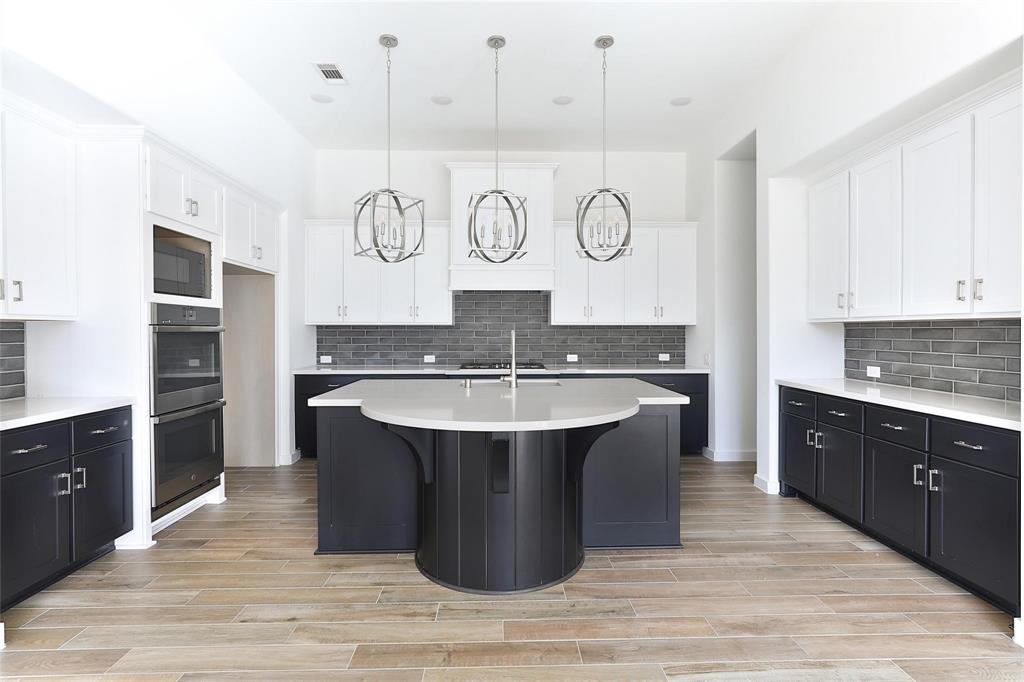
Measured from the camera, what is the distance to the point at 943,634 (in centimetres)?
225

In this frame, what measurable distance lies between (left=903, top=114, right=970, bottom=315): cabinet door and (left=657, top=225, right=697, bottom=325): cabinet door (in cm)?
255

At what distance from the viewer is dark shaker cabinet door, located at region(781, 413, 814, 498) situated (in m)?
3.78

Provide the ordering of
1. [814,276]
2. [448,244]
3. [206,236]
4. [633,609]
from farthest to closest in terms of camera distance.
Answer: [448,244] < [814,276] < [206,236] < [633,609]

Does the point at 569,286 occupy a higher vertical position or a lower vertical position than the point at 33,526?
higher

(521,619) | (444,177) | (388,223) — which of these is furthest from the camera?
(444,177)

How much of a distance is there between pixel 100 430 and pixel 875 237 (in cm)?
450

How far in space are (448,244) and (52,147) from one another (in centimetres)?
321

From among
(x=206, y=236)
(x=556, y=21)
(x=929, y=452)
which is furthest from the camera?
(x=206, y=236)

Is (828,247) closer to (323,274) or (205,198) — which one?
(205,198)

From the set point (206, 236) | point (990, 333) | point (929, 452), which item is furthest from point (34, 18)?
point (990, 333)

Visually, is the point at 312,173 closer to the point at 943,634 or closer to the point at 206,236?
the point at 206,236

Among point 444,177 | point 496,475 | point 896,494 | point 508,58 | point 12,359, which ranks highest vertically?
point 508,58

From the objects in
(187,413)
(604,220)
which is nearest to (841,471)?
(604,220)

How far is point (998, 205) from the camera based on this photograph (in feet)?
8.53
